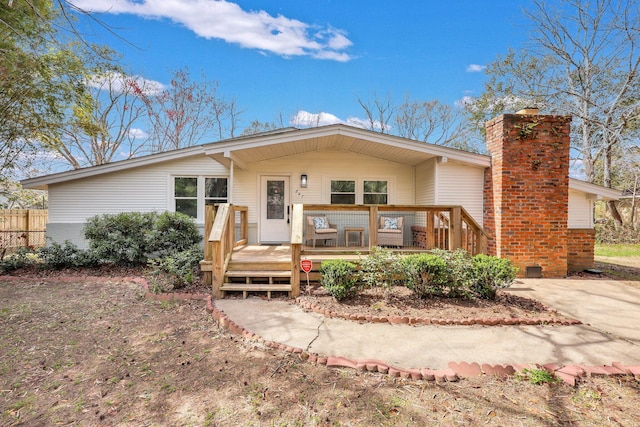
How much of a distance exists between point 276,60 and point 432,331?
19.3 metres

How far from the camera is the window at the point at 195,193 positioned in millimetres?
8414

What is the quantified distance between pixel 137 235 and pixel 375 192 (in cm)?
598

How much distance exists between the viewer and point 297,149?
27.2 feet

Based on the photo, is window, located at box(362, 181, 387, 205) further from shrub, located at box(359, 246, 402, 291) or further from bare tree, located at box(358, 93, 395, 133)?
bare tree, located at box(358, 93, 395, 133)

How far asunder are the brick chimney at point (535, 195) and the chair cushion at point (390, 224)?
2.27m

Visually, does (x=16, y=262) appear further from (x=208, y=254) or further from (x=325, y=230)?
(x=325, y=230)

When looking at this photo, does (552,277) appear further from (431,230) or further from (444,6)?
(444,6)

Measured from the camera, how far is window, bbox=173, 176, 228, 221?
841cm

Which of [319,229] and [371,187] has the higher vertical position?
[371,187]

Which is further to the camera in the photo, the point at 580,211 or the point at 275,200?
the point at 275,200

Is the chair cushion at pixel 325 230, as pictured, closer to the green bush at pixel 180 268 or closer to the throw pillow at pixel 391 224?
the throw pillow at pixel 391 224

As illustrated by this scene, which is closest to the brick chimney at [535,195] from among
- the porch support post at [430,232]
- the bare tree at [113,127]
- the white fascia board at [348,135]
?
the white fascia board at [348,135]

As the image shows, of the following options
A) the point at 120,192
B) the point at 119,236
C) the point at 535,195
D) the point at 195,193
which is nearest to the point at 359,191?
the point at 535,195

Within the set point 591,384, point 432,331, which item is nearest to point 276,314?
point 432,331
